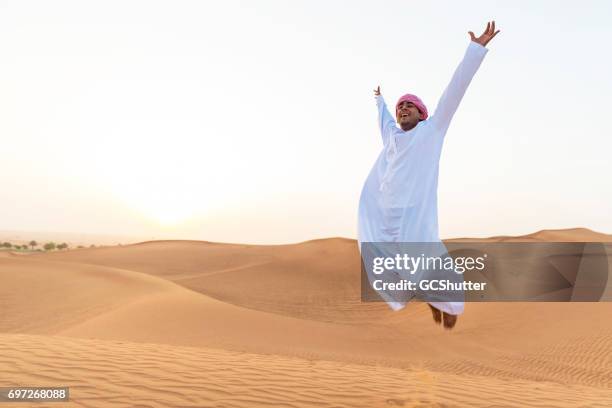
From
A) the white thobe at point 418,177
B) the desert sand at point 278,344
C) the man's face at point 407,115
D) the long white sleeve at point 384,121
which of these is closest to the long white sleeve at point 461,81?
the white thobe at point 418,177

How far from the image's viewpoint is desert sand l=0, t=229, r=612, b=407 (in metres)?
7.47

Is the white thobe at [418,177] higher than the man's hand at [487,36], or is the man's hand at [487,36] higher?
the man's hand at [487,36]

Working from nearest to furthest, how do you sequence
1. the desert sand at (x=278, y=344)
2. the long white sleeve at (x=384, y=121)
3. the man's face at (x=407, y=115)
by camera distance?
the man's face at (x=407, y=115) → the long white sleeve at (x=384, y=121) → the desert sand at (x=278, y=344)

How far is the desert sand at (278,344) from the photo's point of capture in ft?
24.5

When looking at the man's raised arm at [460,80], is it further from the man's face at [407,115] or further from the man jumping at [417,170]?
the man's face at [407,115]

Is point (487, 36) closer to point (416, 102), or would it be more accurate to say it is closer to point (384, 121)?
point (416, 102)

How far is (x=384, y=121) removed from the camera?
5.44m

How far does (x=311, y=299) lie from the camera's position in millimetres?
24359

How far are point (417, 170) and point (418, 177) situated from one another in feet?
0.23

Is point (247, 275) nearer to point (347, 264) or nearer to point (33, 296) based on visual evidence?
point (347, 264)

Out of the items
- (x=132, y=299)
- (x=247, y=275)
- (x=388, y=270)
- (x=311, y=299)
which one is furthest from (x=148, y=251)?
(x=388, y=270)

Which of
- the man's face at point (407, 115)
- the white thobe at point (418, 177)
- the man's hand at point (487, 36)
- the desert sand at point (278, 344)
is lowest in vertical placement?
the desert sand at point (278, 344)

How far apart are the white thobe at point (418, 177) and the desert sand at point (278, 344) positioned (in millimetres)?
3333

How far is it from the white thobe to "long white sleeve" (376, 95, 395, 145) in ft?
0.69
